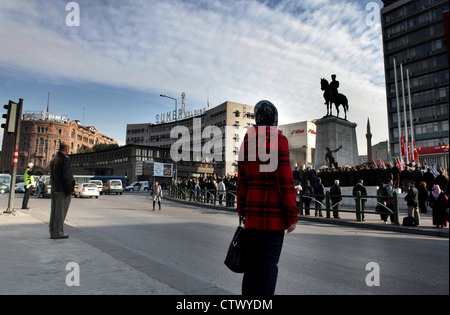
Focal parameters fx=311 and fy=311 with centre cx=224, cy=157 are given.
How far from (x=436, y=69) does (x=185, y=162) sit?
55807 millimetres

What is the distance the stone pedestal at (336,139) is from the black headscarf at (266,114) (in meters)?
22.7

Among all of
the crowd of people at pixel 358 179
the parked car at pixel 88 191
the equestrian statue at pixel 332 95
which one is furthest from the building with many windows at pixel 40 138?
the equestrian statue at pixel 332 95

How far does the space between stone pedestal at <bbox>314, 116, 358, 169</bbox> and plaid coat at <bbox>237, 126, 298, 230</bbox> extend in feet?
75.1

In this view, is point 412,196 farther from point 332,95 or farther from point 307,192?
point 332,95

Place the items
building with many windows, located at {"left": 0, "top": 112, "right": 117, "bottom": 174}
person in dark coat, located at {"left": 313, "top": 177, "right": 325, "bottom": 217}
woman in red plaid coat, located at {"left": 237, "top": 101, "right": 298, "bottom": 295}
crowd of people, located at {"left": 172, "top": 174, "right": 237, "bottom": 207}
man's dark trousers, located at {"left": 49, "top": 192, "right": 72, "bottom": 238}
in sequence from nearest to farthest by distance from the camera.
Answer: woman in red plaid coat, located at {"left": 237, "top": 101, "right": 298, "bottom": 295} → man's dark trousers, located at {"left": 49, "top": 192, "right": 72, "bottom": 238} → person in dark coat, located at {"left": 313, "top": 177, "right": 325, "bottom": 217} → crowd of people, located at {"left": 172, "top": 174, "right": 237, "bottom": 207} → building with many windows, located at {"left": 0, "top": 112, "right": 117, "bottom": 174}

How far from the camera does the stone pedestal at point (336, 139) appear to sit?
24.2 meters

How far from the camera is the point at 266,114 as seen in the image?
278 cm

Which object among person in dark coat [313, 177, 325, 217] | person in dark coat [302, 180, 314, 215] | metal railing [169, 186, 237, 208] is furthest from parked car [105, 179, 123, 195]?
person in dark coat [313, 177, 325, 217]

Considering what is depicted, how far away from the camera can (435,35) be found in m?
58.8

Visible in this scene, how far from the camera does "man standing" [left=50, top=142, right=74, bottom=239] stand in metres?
6.29

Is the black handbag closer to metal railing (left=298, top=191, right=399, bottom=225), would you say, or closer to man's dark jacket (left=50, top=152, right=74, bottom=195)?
man's dark jacket (left=50, top=152, right=74, bottom=195)

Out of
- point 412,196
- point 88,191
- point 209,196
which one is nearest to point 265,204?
point 412,196

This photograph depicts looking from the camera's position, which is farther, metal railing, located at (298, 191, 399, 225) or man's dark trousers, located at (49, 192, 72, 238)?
metal railing, located at (298, 191, 399, 225)

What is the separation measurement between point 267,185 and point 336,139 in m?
23.2
